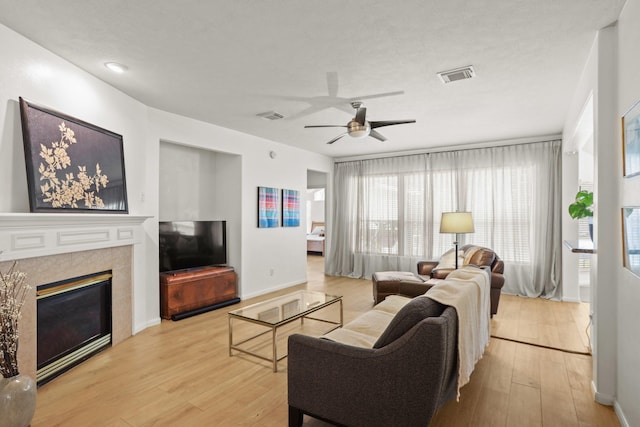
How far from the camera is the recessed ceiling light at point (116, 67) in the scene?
289 cm

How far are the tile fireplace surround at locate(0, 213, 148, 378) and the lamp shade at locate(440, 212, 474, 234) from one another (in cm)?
377

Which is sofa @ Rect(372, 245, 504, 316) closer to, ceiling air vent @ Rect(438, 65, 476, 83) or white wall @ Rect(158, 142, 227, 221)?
ceiling air vent @ Rect(438, 65, 476, 83)

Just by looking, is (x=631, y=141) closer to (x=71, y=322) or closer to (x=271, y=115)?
(x=271, y=115)

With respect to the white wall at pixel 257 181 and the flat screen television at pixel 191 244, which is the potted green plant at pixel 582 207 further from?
the flat screen television at pixel 191 244

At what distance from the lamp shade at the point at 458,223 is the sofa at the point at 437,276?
39 cm

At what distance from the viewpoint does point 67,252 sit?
9.28 feet

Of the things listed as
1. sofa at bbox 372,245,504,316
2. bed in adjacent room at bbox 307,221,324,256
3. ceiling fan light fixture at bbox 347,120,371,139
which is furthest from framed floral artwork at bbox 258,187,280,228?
bed in adjacent room at bbox 307,221,324,256

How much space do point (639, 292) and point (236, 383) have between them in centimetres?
264

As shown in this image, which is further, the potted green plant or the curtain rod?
the curtain rod

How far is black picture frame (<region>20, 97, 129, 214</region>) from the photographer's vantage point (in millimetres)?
2545

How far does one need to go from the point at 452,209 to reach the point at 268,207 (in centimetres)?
323

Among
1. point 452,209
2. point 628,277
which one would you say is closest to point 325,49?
point 628,277

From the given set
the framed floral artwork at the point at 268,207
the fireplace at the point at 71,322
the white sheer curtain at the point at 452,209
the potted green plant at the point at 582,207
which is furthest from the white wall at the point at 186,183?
the potted green plant at the point at 582,207

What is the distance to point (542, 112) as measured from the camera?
4.23 meters
